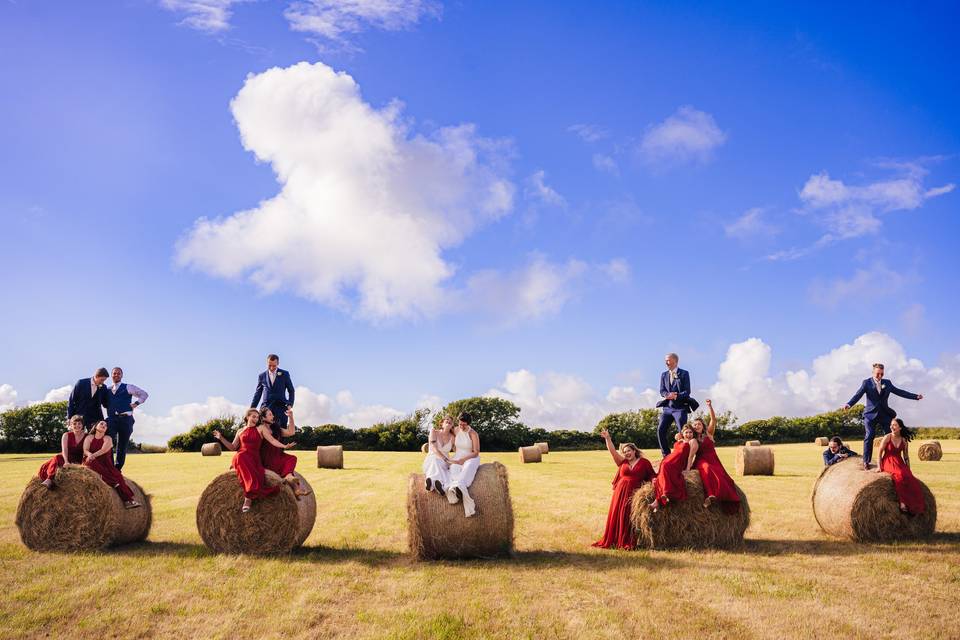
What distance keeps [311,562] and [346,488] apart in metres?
12.0

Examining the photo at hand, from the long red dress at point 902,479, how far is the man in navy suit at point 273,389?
404 inches

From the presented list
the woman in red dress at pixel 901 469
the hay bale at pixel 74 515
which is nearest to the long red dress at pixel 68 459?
the hay bale at pixel 74 515

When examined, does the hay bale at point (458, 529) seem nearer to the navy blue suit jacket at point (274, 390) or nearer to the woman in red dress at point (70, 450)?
the navy blue suit jacket at point (274, 390)

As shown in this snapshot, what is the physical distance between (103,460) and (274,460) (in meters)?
3.04

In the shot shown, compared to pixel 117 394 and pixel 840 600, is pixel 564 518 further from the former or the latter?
pixel 117 394

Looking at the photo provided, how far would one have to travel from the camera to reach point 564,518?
13.6 metres

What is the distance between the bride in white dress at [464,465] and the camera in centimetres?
977

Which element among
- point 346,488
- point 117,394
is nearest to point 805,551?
point 117,394

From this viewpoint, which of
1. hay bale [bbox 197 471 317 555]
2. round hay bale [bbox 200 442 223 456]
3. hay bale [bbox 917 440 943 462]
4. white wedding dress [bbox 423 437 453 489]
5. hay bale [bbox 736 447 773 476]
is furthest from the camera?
round hay bale [bbox 200 442 223 456]

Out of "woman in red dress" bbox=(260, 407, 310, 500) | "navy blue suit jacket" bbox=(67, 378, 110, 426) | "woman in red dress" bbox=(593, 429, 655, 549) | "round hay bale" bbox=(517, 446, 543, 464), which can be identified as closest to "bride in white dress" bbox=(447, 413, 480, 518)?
"woman in red dress" bbox=(593, 429, 655, 549)

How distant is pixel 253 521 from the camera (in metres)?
10.2

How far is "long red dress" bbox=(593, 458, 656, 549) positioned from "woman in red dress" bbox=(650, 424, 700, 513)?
0.86 feet

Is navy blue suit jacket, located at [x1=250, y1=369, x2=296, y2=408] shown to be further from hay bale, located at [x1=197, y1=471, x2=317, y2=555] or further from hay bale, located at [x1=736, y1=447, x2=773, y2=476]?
hay bale, located at [x1=736, y1=447, x2=773, y2=476]

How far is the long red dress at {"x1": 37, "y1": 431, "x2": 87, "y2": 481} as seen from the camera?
11.0 metres
